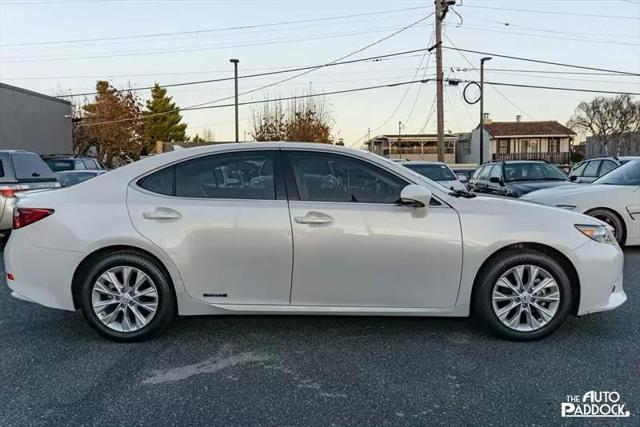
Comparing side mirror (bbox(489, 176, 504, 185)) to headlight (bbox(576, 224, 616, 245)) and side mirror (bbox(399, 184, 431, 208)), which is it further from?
side mirror (bbox(399, 184, 431, 208))

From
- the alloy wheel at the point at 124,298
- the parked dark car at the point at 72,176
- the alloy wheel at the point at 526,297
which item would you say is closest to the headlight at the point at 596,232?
the alloy wheel at the point at 526,297

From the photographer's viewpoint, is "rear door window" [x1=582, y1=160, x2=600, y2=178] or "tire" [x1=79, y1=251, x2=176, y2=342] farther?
"rear door window" [x1=582, y1=160, x2=600, y2=178]

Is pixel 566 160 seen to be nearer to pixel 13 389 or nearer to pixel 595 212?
pixel 595 212

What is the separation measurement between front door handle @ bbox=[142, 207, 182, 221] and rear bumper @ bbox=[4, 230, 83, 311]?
0.60 m

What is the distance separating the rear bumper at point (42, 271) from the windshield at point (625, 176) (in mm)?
7783

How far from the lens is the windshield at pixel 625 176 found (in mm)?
7949

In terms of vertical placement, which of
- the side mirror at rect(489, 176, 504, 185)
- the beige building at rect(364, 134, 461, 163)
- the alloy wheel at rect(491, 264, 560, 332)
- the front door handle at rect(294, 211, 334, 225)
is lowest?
the alloy wheel at rect(491, 264, 560, 332)

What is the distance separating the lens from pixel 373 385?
3234 mm

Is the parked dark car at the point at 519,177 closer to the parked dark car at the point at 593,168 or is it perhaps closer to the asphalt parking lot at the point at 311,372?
the parked dark car at the point at 593,168

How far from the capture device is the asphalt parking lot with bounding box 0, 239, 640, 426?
291 centimetres

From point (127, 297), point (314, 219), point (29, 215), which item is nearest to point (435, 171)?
point (314, 219)

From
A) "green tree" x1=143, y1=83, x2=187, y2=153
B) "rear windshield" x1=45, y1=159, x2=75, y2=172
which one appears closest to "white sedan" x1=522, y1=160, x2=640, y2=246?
"rear windshield" x1=45, y1=159, x2=75, y2=172

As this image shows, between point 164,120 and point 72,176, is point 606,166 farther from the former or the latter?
point 164,120

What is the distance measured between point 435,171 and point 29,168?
8833 mm
